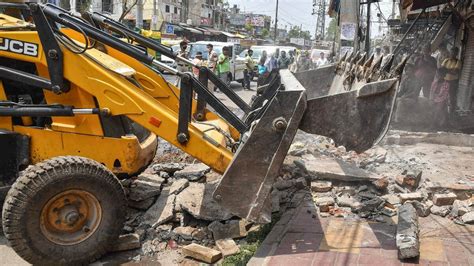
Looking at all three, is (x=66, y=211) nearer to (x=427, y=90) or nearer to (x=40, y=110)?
(x=40, y=110)

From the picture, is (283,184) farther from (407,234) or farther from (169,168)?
(407,234)

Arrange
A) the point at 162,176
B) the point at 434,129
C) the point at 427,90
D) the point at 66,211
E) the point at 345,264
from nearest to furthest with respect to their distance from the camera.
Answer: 1. the point at 345,264
2. the point at 66,211
3. the point at 162,176
4. the point at 434,129
5. the point at 427,90

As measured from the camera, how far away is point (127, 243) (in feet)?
15.1

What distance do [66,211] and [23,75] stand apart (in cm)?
132

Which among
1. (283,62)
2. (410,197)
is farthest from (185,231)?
(283,62)

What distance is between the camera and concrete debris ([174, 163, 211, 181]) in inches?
235

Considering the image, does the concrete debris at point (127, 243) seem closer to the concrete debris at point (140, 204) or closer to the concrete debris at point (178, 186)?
the concrete debris at point (140, 204)

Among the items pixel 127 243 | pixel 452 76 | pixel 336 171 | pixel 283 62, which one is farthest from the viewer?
pixel 283 62

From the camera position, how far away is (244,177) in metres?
3.99

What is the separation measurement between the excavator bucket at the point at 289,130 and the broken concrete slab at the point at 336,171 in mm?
1878

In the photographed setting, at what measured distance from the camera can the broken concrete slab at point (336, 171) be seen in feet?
19.0

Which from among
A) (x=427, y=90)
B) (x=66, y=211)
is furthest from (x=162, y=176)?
(x=427, y=90)

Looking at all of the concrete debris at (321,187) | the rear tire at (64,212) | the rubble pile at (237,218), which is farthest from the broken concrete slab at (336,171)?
the rear tire at (64,212)

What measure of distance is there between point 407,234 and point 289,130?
1416 mm
